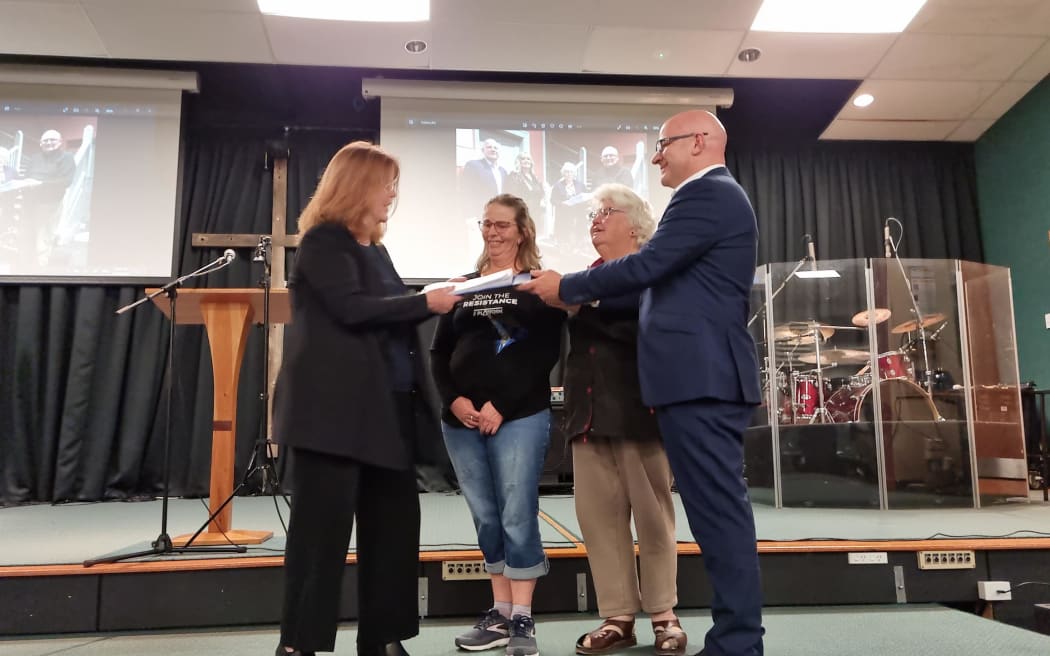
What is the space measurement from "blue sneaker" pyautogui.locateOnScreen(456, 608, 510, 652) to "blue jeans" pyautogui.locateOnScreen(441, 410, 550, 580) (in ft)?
0.43

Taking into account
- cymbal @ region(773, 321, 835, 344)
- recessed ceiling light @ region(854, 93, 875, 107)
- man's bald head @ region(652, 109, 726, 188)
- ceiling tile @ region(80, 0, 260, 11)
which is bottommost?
cymbal @ region(773, 321, 835, 344)

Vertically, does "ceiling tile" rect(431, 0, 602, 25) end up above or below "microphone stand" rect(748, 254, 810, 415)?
above

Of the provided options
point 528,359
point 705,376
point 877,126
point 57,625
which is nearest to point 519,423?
point 528,359

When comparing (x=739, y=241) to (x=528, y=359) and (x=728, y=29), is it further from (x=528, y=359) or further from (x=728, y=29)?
(x=728, y=29)

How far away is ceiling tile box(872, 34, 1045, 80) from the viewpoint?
4895 millimetres

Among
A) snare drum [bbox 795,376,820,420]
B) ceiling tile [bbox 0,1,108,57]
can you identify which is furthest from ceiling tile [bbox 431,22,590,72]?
snare drum [bbox 795,376,820,420]

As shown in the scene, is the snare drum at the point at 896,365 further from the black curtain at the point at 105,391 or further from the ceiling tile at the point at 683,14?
the black curtain at the point at 105,391

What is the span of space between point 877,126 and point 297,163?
4.67 metres

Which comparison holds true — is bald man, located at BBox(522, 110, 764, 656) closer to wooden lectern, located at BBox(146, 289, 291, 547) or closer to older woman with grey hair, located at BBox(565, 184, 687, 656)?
older woman with grey hair, located at BBox(565, 184, 687, 656)

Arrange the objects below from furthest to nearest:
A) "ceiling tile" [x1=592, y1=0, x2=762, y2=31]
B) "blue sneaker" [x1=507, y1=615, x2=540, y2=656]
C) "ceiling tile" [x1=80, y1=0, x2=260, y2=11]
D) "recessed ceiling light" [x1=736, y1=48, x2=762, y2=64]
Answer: "recessed ceiling light" [x1=736, y1=48, x2=762, y2=64]
"ceiling tile" [x1=592, y1=0, x2=762, y2=31]
"ceiling tile" [x1=80, y1=0, x2=260, y2=11]
"blue sneaker" [x1=507, y1=615, x2=540, y2=656]

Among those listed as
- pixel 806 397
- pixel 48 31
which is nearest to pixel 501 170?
pixel 806 397

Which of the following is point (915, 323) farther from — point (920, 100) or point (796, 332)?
point (920, 100)

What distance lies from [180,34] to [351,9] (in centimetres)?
117

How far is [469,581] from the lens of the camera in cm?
251
